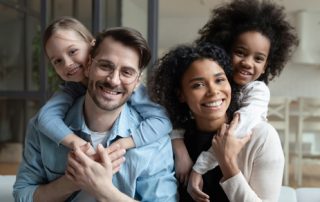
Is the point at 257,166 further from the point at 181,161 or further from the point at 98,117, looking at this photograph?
the point at 98,117

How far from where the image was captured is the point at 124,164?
1.27 m

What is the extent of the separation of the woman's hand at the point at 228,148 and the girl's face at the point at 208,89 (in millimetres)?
75

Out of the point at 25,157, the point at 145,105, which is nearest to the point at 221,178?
the point at 145,105

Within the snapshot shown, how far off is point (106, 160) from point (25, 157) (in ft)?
1.23

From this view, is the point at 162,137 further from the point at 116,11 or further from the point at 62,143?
the point at 116,11

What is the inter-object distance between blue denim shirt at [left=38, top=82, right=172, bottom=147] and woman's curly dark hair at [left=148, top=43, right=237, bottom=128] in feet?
0.13

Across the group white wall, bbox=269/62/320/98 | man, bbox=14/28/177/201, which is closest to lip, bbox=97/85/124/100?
man, bbox=14/28/177/201

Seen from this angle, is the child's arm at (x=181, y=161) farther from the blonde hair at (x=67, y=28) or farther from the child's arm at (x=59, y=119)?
the blonde hair at (x=67, y=28)

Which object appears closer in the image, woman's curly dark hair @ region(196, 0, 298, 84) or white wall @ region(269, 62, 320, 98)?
woman's curly dark hair @ region(196, 0, 298, 84)

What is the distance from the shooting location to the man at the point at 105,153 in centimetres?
117

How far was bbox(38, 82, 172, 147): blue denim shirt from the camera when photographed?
1.23 meters

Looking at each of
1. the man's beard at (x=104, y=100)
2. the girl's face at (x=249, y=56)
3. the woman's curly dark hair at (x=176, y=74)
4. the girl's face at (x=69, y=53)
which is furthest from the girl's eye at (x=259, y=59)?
the girl's face at (x=69, y=53)

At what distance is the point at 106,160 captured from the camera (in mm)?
1160

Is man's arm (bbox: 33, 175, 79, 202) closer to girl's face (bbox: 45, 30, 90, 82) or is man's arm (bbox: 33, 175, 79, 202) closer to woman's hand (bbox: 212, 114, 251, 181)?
girl's face (bbox: 45, 30, 90, 82)
